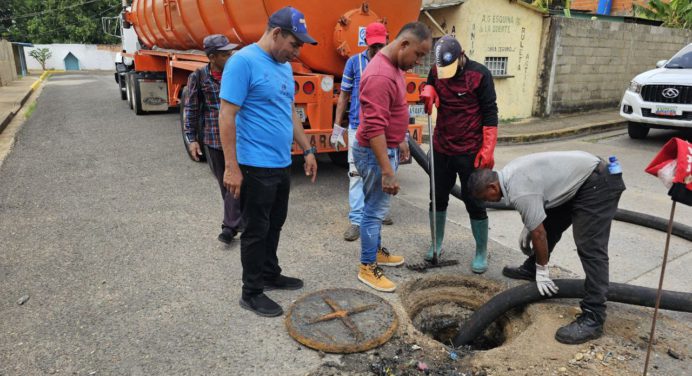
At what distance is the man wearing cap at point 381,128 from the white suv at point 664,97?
24.4 feet

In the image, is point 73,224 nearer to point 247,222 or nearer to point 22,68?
point 247,222

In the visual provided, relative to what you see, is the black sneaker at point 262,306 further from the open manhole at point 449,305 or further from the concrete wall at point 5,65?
the concrete wall at point 5,65

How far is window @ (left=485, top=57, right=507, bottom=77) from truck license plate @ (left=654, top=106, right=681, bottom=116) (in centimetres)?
310

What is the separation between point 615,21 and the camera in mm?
12570

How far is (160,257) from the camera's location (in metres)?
4.06

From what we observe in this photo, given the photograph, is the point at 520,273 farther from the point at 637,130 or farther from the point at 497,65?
the point at 637,130

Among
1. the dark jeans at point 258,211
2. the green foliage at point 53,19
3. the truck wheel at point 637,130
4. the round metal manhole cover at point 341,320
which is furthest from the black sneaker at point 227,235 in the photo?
the green foliage at point 53,19

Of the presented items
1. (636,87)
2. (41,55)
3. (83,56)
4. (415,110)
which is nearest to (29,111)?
(415,110)

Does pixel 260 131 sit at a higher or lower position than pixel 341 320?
higher

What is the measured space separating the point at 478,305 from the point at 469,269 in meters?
0.38

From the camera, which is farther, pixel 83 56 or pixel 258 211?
pixel 83 56

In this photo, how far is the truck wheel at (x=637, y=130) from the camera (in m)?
9.95

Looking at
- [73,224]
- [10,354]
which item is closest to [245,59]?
[10,354]

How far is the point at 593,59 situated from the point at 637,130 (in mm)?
2826
